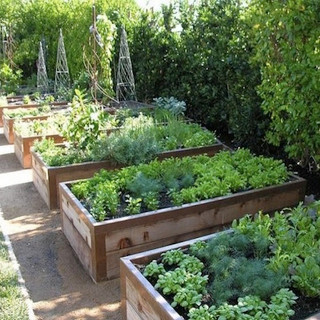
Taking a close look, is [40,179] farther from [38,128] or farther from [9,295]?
[9,295]

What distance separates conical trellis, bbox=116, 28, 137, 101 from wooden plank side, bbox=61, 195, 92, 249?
5576 mm

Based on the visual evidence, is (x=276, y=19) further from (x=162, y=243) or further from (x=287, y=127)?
(x=162, y=243)

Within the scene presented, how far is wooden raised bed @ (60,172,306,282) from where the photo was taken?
390 centimetres

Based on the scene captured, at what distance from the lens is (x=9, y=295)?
3.42m

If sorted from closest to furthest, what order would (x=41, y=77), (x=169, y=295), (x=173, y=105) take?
(x=169, y=295) < (x=173, y=105) < (x=41, y=77)

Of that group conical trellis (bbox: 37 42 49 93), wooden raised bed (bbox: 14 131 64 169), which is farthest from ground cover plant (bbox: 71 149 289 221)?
conical trellis (bbox: 37 42 49 93)

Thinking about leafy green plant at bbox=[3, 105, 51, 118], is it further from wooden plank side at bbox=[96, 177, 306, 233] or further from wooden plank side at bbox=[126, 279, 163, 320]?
wooden plank side at bbox=[126, 279, 163, 320]

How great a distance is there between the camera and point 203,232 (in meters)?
4.33

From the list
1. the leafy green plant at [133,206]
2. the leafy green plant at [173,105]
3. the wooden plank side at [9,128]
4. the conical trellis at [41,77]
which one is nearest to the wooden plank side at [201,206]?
the leafy green plant at [133,206]

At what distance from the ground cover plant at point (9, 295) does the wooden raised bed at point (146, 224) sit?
66cm

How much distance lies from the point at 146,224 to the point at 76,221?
0.73 metres

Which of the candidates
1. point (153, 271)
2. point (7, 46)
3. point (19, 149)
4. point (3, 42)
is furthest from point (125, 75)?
point (153, 271)

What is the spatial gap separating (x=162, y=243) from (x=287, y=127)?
1.96m

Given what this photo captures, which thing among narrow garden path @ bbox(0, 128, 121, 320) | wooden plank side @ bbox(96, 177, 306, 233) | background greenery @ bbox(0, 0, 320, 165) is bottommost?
narrow garden path @ bbox(0, 128, 121, 320)
